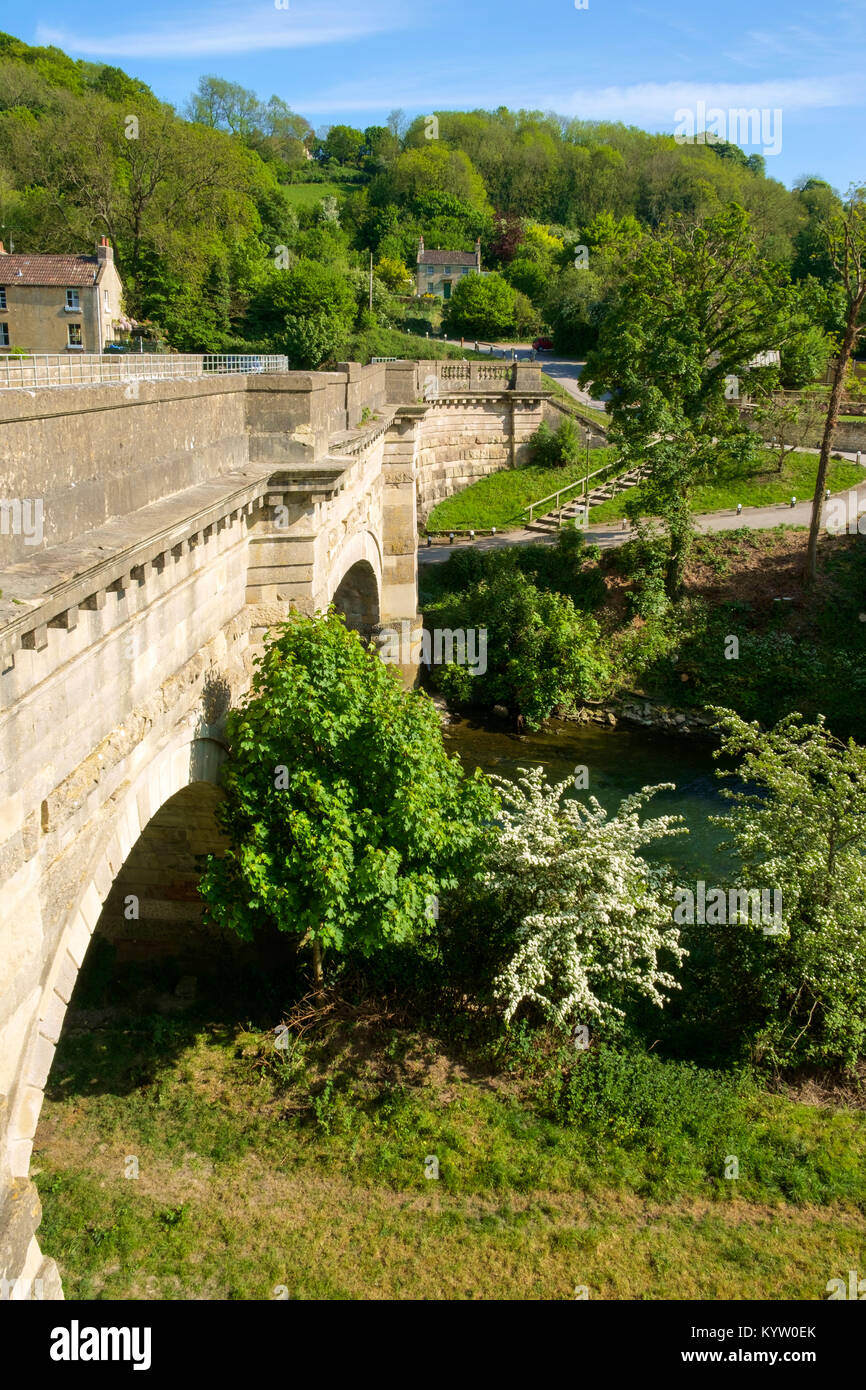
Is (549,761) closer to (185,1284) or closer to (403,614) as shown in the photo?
(403,614)

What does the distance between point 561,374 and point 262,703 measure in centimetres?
4048

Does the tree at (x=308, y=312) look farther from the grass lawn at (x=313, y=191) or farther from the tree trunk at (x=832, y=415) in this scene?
the grass lawn at (x=313, y=191)

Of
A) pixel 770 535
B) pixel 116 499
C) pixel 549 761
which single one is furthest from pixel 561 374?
pixel 116 499

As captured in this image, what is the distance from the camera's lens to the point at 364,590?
867 inches

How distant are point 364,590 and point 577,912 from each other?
37.2 feet

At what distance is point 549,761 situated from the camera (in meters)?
22.0

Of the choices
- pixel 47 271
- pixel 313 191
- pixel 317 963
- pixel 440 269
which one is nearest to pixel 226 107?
pixel 313 191

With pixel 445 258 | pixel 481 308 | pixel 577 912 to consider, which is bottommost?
pixel 577 912

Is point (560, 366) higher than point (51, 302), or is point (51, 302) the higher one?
point (51, 302)

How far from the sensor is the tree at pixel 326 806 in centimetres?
1028

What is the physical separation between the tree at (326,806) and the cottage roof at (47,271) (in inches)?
1143

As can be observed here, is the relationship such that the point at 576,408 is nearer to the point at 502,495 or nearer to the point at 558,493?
the point at 502,495

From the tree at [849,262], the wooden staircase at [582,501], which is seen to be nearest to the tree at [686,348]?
the tree at [849,262]

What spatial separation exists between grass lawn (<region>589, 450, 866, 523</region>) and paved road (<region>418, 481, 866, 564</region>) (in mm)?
478
